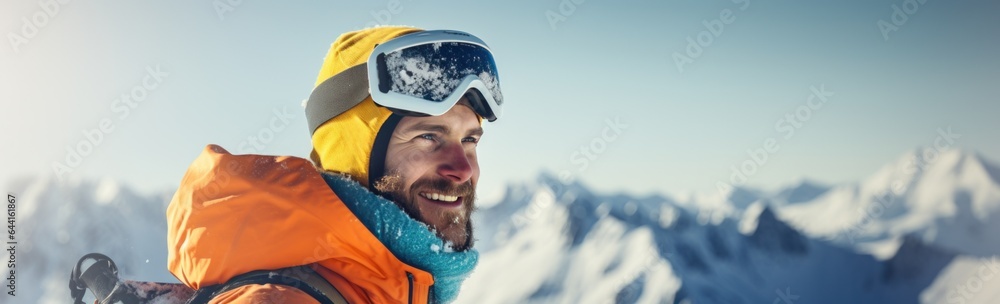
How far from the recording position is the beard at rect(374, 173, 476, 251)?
7.97 ft

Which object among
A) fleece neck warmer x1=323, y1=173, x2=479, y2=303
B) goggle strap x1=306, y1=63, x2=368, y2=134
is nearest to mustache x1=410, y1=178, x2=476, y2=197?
fleece neck warmer x1=323, y1=173, x2=479, y2=303

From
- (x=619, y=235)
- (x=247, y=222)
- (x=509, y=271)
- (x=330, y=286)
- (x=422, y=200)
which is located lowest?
(x=619, y=235)

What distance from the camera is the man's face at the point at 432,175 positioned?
2.45 m

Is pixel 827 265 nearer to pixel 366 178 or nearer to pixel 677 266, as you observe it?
pixel 677 266

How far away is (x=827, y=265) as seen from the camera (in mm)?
78625

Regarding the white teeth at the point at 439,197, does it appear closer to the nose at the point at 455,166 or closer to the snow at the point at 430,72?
the nose at the point at 455,166

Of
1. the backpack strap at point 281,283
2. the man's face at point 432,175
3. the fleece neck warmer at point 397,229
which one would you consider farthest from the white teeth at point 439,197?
the backpack strap at point 281,283

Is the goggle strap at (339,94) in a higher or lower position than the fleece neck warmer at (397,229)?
higher

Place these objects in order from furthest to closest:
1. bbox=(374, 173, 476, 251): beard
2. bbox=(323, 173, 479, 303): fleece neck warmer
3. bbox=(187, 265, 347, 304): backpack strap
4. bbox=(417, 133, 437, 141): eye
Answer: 1. bbox=(417, 133, 437, 141): eye
2. bbox=(374, 173, 476, 251): beard
3. bbox=(323, 173, 479, 303): fleece neck warmer
4. bbox=(187, 265, 347, 304): backpack strap

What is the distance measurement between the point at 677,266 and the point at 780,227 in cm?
1541

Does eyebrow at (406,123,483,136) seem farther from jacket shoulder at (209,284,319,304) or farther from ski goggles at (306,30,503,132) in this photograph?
jacket shoulder at (209,284,319,304)

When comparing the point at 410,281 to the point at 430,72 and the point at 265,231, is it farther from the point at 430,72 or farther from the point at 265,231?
the point at 430,72

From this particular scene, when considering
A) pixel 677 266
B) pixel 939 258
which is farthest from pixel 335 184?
pixel 939 258

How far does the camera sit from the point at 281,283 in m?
1.76
